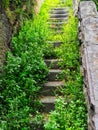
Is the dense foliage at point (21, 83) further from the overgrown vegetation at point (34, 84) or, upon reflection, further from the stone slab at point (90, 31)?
the stone slab at point (90, 31)

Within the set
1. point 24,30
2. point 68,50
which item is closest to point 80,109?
point 68,50

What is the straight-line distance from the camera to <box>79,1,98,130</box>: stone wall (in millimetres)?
3778

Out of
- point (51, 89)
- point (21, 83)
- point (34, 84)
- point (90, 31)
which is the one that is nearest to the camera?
point (90, 31)

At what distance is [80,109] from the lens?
5.30m

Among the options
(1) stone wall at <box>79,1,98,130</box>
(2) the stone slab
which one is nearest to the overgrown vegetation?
(1) stone wall at <box>79,1,98,130</box>

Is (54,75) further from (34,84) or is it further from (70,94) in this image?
(70,94)

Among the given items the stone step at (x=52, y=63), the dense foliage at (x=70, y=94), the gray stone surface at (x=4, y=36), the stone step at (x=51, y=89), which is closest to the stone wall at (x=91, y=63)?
the dense foliage at (x=70, y=94)

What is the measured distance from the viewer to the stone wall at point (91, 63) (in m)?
3.78

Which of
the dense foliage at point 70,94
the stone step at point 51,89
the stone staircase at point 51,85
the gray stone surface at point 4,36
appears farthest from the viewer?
the gray stone surface at point 4,36

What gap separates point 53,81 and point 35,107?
992mm

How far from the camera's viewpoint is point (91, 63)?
15.2 ft

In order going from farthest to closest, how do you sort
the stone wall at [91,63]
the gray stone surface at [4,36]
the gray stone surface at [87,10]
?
the gray stone surface at [87,10] → the gray stone surface at [4,36] → the stone wall at [91,63]

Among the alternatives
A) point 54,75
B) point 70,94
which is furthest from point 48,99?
point 54,75

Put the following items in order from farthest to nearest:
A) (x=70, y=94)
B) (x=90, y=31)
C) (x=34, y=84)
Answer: (x=34, y=84), (x=70, y=94), (x=90, y=31)
